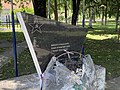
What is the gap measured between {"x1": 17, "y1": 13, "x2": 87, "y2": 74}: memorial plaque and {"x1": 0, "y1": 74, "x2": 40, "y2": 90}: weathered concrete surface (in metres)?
1.19

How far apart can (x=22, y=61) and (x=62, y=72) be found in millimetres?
4984

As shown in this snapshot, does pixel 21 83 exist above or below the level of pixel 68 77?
below

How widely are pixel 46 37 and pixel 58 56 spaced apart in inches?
18.6

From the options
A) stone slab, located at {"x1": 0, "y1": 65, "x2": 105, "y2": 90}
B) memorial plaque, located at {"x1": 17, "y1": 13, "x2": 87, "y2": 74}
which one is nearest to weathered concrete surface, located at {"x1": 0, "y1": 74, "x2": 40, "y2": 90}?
stone slab, located at {"x1": 0, "y1": 65, "x2": 105, "y2": 90}

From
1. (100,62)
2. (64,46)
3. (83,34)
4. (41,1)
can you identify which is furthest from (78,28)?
(41,1)

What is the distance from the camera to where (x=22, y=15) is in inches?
183

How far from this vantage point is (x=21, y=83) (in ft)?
20.2

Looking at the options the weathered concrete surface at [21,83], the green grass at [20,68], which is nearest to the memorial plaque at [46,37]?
the weathered concrete surface at [21,83]

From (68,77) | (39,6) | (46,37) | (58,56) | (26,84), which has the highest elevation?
(39,6)

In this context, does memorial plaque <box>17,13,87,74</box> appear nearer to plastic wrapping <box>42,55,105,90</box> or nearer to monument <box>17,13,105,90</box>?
monument <box>17,13,105,90</box>

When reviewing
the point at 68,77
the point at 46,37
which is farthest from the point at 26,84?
the point at 68,77

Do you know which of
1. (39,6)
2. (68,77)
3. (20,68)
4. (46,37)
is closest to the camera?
(68,77)

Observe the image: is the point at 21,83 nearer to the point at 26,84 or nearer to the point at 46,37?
the point at 26,84

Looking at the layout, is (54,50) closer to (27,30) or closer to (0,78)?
(27,30)
